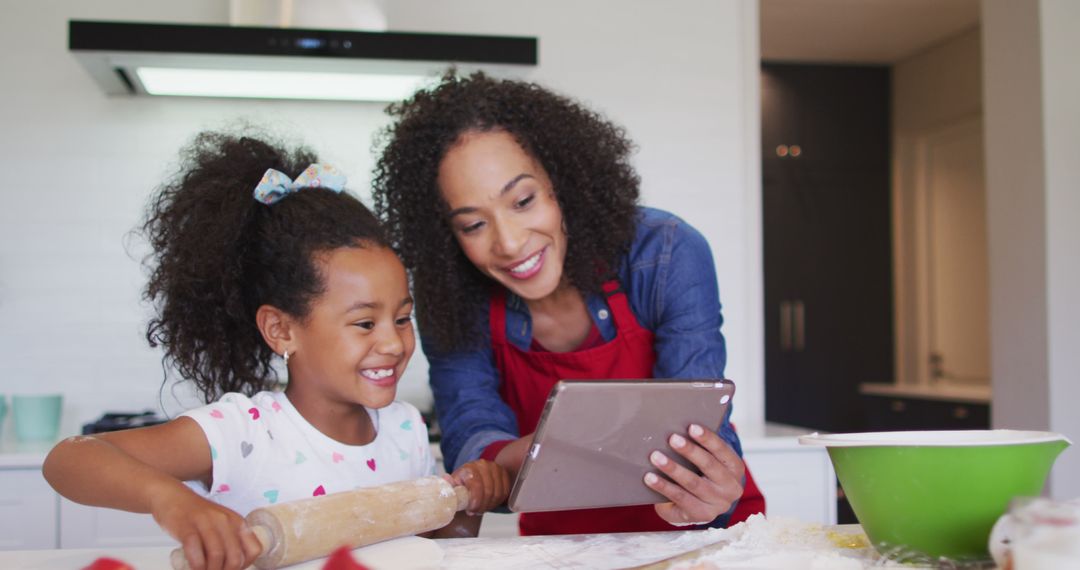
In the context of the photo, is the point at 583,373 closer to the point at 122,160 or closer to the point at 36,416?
the point at 36,416

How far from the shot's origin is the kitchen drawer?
409 cm

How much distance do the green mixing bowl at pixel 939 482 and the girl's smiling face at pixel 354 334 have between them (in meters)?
0.61

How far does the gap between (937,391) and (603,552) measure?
398 centimetres

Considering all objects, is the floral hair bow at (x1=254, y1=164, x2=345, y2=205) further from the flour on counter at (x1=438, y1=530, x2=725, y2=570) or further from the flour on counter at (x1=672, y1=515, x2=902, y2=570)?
the flour on counter at (x1=672, y1=515, x2=902, y2=570)

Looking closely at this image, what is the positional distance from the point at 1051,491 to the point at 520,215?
2228 mm

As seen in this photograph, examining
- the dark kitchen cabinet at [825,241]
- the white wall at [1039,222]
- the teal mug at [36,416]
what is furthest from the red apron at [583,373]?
the dark kitchen cabinet at [825,241]

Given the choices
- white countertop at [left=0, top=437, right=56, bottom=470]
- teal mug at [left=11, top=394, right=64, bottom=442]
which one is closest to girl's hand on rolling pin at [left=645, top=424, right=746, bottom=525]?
white countertop at [left=0, top=437, right=56, bottom=470]

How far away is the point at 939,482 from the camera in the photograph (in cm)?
86

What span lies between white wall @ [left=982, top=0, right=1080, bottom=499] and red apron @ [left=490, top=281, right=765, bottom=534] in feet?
5.89

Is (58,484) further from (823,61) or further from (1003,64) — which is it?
(823,61)

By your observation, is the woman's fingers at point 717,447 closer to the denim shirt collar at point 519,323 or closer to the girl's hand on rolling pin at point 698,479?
the girl's hand on rolling pin at point 698,479

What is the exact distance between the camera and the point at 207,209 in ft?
4.41

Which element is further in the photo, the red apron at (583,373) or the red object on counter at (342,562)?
the red apron at (583,373)

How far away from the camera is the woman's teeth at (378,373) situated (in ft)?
4.20
